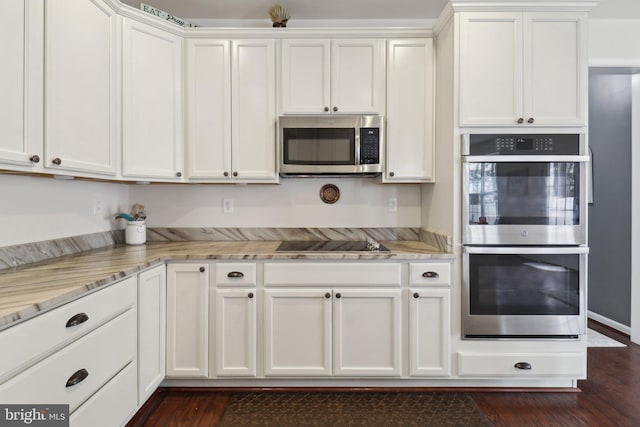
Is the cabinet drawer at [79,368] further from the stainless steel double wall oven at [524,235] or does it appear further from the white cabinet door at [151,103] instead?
the stainless steel double wall oven at [524,235]

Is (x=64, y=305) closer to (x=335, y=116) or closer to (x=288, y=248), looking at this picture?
(x=288, y=248)

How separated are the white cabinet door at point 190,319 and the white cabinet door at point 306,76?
130 centimetres

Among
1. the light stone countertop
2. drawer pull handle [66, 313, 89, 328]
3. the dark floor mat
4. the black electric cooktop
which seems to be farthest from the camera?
the black electric cooktop

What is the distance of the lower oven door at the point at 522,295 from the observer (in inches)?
82.4

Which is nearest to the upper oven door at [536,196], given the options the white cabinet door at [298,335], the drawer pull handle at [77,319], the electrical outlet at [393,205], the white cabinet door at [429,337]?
the white cabinet door at [429,337]

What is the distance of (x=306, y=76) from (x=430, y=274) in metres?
1.60

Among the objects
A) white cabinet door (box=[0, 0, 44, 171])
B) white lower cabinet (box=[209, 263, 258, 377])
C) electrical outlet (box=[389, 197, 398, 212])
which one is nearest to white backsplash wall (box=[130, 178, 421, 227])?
electrical outlet (box=[389, 197, 398, 212])

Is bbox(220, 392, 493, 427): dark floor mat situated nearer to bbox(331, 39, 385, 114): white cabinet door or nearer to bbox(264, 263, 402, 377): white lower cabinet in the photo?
bbox(264, 263, 402, 377): white lower cabinet

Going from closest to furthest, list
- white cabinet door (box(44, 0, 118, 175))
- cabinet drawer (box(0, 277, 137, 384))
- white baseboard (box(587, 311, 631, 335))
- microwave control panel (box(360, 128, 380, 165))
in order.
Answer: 1. cabinet drawer (box(0, 277, 137, 384))
2. white cabinet door (box(44, 0, 118, 175))
3. microwave control panel (box(360, 128, 380, 165))
4. white baseboard (box(587, 311, 631, 335))

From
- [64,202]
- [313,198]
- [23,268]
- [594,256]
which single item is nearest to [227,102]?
[313,198]

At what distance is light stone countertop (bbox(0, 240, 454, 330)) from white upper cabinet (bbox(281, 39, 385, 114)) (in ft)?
3.35

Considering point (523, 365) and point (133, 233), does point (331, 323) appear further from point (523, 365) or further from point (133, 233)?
point (133, 233)

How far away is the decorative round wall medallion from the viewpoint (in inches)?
108

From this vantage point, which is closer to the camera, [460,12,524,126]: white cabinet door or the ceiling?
[460,12,524,126]: white cabinet door
